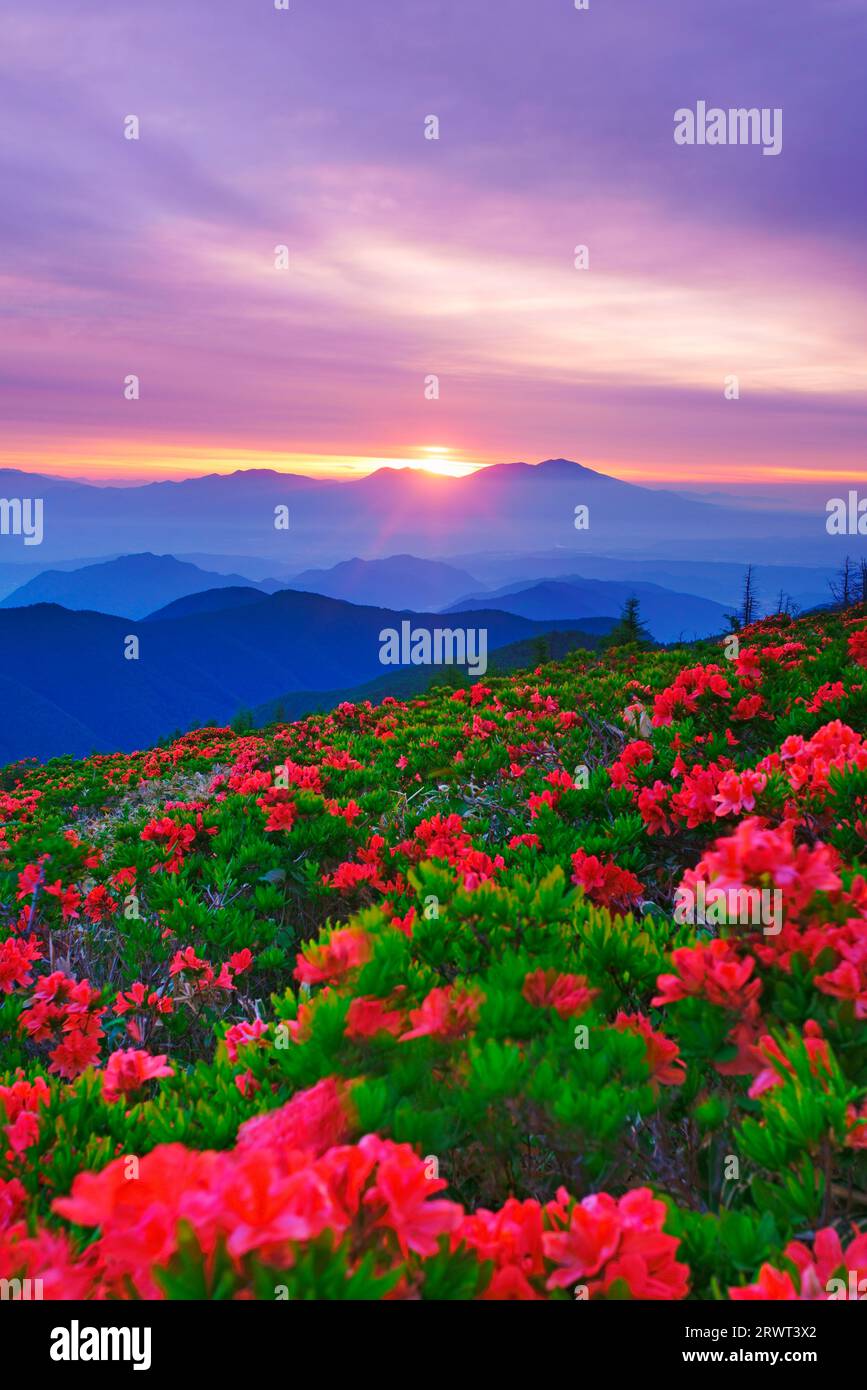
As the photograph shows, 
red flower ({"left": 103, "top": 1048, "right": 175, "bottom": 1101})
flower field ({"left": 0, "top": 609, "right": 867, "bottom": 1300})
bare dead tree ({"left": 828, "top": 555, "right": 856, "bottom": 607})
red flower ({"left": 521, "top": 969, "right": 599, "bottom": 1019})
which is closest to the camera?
flower field ({"left": 0, "top": 609, "right": 867, "bottom": 1300})

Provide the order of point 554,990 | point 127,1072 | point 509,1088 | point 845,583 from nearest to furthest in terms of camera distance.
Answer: point 509,1088, point 554,990, point 127,1072, point 845,583

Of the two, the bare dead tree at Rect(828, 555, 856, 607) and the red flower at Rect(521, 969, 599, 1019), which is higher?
the bare dead tree at Rect(828, 555, 856, 607)

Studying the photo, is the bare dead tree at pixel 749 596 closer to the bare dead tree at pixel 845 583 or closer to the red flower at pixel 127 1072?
the bare dead tree at pixel 845 583

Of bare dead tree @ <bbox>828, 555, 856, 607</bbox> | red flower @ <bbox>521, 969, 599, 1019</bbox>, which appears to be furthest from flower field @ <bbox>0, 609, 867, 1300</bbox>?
bare dead tree @ <bbox>828, 555, 856, 607</bbox>

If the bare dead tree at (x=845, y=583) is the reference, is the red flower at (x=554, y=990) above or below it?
below

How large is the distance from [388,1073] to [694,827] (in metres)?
2.40

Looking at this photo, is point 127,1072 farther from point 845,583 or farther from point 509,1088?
point 845,583

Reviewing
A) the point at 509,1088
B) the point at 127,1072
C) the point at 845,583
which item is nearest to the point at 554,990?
the point at 509,1088

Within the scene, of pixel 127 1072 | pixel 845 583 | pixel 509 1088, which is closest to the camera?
pixel 509 1088

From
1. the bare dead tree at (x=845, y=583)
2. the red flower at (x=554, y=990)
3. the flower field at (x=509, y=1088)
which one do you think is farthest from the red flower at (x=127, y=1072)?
the bare dead tree at (x=845, y=583)

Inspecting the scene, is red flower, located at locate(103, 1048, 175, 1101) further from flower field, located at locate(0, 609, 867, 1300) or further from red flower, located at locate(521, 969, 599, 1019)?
red flower, located at locate(521, 969, 599, 1019)

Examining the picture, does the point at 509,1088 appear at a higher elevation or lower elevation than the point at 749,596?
lower

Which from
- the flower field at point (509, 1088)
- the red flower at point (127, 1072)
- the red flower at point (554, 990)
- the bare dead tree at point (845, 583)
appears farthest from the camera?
the bare dead tree at point (845, 583)

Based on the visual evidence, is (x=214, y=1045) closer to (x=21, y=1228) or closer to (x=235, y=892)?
(x=235, y=892)
